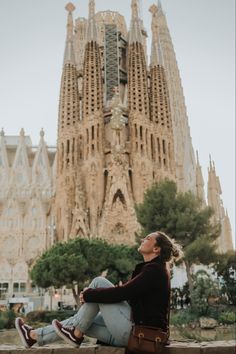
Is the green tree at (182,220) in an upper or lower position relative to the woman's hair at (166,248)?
upper

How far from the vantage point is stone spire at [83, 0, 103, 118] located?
3676 cm

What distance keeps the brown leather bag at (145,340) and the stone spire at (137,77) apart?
34.2 m

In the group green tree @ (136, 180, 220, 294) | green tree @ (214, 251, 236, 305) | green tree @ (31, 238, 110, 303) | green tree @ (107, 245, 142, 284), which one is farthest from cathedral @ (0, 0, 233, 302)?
green tree @ (214, 251, 236, 305)

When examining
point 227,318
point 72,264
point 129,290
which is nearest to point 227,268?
point 227,318

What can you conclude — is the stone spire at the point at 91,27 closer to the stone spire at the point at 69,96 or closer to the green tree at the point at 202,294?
the stone spire at the point at 69,96

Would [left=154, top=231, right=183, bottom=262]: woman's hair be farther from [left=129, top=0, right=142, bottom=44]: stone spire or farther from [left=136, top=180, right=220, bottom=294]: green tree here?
[left=129, top=0, right=142, bottom=44]: stone spire

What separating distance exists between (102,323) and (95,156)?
3209 cm

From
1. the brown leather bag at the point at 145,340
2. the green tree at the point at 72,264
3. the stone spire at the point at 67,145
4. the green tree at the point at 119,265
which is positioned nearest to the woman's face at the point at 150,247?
the brown leather bag at the point at 145,340

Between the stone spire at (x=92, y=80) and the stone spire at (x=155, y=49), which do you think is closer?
A: the stone spire at (x=92, y=80)

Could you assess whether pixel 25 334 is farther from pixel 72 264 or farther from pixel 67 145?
pixel 67 145

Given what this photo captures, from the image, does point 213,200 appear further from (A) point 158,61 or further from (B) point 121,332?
(B) point 121,332

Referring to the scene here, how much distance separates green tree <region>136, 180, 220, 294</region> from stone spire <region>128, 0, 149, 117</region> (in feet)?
50.0

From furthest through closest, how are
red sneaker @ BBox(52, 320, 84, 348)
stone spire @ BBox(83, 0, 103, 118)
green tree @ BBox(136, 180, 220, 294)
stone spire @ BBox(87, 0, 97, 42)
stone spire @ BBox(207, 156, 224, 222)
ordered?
stone spire @ BBox(207, 156, 224, 222), stone spire @ BBox(87, 0, 97, 42), stone spire @ BBox(83, 0, 103, 118), green tree @ BBox(136, 180, 220, 294), red sneaker @ BBox(52, 320, 84, 348)

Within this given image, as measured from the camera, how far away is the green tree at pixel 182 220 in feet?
69.0
